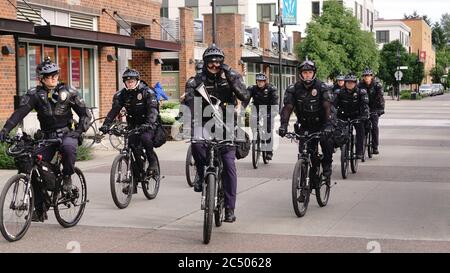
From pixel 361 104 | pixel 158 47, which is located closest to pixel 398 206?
pixel 361 104

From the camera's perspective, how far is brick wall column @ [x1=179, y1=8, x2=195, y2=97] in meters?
36.1

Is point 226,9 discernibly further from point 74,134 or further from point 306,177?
point 74,134

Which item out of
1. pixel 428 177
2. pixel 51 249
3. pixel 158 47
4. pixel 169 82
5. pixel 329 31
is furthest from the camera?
pixel 329 31

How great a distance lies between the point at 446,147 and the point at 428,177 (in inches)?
258

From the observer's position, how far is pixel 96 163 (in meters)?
15.4

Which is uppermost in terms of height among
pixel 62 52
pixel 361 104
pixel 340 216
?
pixel 62 52

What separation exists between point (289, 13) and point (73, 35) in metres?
21.4

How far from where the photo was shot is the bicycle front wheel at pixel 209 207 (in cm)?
719

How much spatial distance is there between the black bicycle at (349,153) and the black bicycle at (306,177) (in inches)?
113

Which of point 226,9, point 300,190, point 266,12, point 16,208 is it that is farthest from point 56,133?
point 266,12

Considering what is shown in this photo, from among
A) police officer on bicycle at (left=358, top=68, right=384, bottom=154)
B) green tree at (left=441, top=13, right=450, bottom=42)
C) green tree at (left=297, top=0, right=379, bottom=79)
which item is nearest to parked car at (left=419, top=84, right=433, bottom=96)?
green tree at (left=297, top=0, right=379, bottom=79)

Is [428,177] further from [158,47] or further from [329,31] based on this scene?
[329,31]

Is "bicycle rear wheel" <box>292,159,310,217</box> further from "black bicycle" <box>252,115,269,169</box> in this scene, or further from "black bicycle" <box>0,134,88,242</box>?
"black bicycle" <box>252,115,269,169</box>

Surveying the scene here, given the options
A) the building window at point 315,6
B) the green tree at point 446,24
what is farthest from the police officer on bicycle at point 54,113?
the green tree at point 446,24
